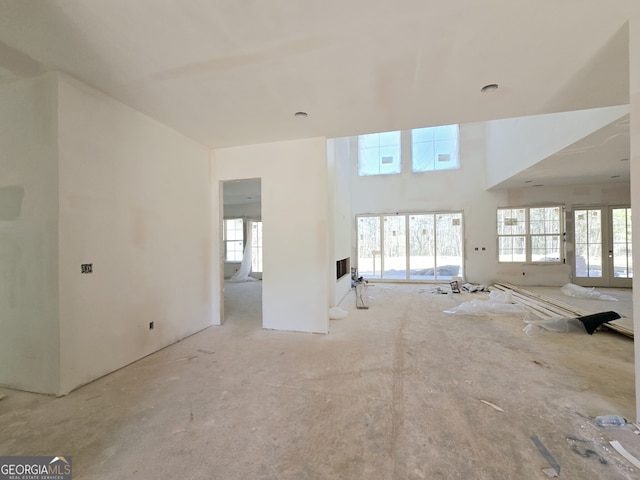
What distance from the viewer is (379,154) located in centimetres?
837

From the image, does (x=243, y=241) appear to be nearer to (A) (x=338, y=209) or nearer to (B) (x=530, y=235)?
(A) (x=338, y=209)

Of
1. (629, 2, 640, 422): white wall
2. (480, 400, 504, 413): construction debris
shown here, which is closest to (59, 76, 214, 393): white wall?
(480, 400, 504, 413): construction debris

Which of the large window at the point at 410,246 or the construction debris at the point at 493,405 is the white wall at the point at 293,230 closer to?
the construction debris at the point at 493,405

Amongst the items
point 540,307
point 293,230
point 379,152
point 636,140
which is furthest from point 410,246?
point 636,140

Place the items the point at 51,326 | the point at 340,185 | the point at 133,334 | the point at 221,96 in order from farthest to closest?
the point at 340,185
the point at 133,334
the point at 221,96
the point at 51,326

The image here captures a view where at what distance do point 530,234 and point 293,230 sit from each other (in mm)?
7153

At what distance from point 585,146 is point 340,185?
4.03m

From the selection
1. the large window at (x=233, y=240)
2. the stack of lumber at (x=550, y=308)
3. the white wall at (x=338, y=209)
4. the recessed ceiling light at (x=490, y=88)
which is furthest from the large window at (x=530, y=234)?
the large window at (x=233, y=240)

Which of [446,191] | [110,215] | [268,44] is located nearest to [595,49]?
[268,44]

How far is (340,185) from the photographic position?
19.1 feet

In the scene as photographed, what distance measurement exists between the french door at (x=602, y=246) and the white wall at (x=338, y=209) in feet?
20.3

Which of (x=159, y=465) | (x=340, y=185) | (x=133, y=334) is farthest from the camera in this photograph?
(x=340, y=185)

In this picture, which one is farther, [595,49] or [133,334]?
[133,334]

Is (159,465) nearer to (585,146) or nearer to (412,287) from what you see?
(585,146)
